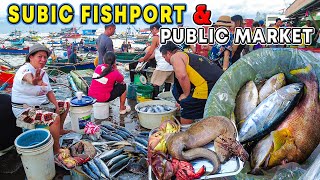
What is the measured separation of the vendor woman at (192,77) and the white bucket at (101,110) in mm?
1954

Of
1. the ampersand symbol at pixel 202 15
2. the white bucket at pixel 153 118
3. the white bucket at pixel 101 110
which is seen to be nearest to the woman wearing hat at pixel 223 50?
the ampersand symbol at pixel 202 15

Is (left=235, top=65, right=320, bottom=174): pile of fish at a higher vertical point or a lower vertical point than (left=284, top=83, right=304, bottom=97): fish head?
lower

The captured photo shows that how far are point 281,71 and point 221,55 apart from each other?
3.13 m

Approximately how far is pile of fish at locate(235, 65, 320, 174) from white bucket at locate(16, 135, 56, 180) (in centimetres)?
257

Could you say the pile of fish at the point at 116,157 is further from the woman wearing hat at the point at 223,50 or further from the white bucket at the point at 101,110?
the woman wearing hat at the point at 223,50

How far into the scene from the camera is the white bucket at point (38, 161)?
3.40 meters

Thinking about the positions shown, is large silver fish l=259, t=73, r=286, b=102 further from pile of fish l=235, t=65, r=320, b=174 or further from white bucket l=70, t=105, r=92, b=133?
white bucket l=70, t=105, r=92, b=133

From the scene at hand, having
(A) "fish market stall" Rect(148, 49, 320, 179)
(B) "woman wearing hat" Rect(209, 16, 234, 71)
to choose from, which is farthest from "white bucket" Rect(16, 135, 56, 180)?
(B) "woman wearing hat" Rect(209, 16, 234, 71)

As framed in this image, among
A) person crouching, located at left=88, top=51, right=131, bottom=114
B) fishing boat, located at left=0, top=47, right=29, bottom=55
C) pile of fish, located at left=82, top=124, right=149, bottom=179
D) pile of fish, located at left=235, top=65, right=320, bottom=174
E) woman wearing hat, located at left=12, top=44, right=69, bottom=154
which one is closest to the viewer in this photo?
pile of fish, located at left=235, top=65, right=320, bottom=174

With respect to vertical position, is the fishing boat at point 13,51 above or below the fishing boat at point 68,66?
above

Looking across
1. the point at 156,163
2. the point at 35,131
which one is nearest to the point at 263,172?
the point at 156,163

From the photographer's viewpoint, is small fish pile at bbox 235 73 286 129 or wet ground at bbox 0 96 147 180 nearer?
small fish pile at bbox 235 73 286 129

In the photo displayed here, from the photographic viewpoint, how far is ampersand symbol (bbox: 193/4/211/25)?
8.09 m

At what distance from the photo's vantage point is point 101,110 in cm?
589
